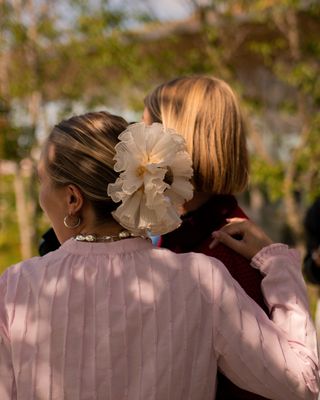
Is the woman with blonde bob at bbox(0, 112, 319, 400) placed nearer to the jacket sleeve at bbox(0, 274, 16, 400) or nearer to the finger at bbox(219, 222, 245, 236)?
the jacket sleeve at bbox(0, 274, 16, 400)

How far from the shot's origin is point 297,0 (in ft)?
21.7

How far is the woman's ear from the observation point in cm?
158

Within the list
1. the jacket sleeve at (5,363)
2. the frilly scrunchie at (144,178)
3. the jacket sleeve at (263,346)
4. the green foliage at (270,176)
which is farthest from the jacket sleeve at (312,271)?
the green foliage at (270,176)

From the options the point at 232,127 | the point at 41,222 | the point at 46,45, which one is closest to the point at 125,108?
the point at 46,45

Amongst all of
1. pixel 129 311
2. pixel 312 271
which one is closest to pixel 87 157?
pixel 129 311

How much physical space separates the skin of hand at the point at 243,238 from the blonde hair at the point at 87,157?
1.07 feet

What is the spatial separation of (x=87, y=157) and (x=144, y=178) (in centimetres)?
14

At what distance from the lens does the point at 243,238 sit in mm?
1789

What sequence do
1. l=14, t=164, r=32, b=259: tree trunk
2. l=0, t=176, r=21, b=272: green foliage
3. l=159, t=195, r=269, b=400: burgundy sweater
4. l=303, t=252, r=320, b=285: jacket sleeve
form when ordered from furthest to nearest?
l=0, t=176, r=21, b=272: green foliage, l=14, t=164, r=32, b=259: tree trunk, l=303, t=252, r=320, b=285: jacket sleeve, l=159, t=195, r=269, b=400: burgundy sweater

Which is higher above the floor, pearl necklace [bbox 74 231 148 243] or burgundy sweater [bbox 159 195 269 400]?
pearl necklace [bbox 74 231 148 243]

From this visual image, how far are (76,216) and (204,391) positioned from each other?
19.3 inches

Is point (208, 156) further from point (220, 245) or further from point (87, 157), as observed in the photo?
point (87, 157)

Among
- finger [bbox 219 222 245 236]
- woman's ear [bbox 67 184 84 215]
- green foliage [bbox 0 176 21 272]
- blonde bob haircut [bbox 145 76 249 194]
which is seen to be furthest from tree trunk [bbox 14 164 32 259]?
woman's ear [bbox 67 184 84 215]

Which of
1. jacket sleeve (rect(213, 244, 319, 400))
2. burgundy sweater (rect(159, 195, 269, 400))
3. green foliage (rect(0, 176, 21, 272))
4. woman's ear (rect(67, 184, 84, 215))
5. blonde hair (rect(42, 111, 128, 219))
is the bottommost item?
green foliage (rect(0, 176, 21, 272))
